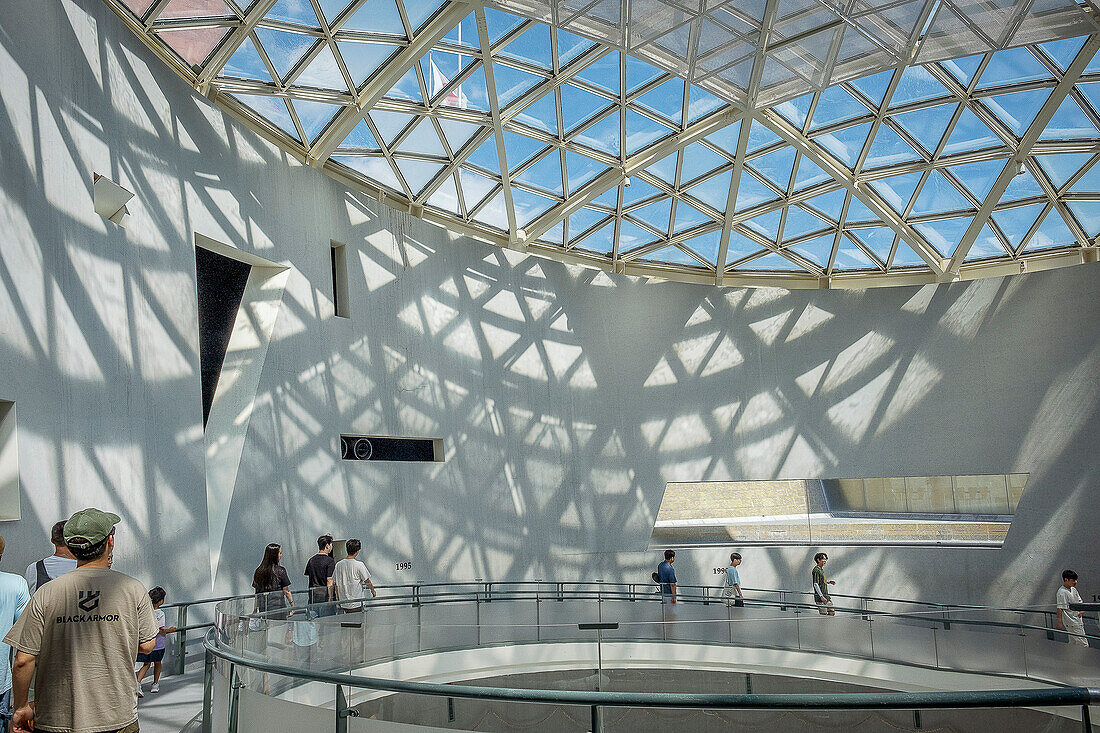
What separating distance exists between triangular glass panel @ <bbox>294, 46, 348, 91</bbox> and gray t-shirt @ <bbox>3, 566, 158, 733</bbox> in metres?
18.8

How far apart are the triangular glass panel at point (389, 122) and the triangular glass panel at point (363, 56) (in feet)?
5.52

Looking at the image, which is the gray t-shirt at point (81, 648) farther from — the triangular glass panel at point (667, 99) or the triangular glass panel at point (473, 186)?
the triangular glass panel at point (473, 186)

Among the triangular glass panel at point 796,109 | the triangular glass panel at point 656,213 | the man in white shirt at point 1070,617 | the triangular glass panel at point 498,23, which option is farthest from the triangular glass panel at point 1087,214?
the triangular glass panel at point 498,23

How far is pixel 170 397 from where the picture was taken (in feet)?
55.4

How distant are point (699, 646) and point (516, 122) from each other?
668 inches

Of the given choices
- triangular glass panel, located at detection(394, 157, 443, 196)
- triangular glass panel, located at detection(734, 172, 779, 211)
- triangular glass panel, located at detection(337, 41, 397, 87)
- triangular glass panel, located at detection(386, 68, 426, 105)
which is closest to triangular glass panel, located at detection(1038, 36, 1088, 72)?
triangular glass panel, located at detection(734, 172, 779, 211)

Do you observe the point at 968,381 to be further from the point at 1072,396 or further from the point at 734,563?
the point at 734,563

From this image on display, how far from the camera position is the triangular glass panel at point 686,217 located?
101ft

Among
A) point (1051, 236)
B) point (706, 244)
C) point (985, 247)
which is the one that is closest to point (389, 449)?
point (706, 244)

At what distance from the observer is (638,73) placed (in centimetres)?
2441

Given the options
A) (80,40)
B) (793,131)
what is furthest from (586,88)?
(80,40)

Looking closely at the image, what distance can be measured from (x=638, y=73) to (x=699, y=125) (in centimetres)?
300

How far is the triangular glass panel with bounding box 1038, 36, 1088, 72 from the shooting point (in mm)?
21672

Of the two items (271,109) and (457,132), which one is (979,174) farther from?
(271,109)
